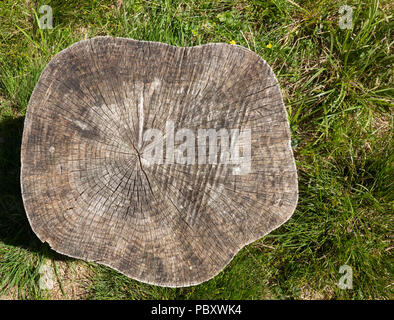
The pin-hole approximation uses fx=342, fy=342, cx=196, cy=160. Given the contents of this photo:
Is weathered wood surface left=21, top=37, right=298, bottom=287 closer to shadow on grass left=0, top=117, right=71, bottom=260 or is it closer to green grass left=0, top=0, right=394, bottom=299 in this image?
green grass left=0, top=0, right=394, bottom=299

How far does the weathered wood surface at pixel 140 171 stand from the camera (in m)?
1.94

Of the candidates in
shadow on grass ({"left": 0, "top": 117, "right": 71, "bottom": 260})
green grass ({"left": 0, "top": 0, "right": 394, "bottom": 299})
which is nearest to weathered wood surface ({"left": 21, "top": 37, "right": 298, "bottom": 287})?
green grass ({"left": 0, "top": 0, "right": 394, "bottom": 299})

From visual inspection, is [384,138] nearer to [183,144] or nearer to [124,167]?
[183,144]

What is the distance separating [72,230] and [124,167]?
470mm

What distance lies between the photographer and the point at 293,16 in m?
3.00

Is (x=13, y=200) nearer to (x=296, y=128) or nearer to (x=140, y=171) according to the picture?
(x=140, y=171)

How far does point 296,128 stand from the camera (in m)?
2.95

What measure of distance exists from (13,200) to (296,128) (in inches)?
97.6

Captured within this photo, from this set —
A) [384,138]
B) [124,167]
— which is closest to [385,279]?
[384,138]

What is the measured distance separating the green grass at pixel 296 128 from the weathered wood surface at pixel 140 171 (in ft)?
2.75

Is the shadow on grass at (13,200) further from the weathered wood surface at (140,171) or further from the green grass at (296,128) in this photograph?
the weathered wood surface at (140,171)

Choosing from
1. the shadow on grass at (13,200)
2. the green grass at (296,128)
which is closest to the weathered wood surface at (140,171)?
the green grass at (296,128)

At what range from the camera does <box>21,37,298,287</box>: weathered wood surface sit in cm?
194
